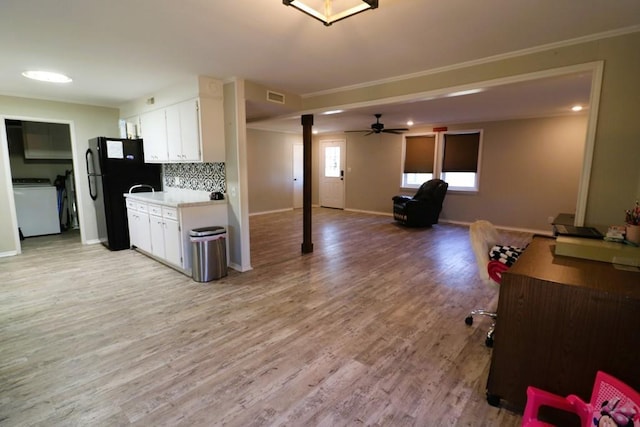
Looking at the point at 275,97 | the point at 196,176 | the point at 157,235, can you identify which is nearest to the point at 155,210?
the point at 157,235

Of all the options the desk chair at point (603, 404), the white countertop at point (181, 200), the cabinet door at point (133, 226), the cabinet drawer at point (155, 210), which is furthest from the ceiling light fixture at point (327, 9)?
the cabinet door at point (133, 226)

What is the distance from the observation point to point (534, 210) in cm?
641

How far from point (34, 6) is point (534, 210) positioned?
7.83m

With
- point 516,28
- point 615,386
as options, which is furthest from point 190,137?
point 615,386

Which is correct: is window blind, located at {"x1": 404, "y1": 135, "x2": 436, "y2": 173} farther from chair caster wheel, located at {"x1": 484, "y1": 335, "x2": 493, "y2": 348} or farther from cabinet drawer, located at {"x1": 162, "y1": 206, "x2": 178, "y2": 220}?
cabinet drawer, located at {"x1": 162, "y1": 206, "x2": 178, "y2": 220}

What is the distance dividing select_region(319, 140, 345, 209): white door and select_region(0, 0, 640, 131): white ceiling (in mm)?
5535

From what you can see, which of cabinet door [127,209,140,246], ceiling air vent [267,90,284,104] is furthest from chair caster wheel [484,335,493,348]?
cabinet door [127,209,140,246]

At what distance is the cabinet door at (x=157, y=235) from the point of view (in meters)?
4.20

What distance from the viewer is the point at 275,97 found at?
4242 mm

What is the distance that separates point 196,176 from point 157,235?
107 centimetres

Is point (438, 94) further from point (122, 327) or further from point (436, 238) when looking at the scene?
point (122, 327)

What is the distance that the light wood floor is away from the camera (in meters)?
1.82

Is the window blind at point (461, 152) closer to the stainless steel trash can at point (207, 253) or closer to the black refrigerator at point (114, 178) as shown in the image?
the stainless steel trash can at point (207, 253)

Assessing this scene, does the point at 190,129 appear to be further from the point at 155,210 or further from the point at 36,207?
the point at 36,207
